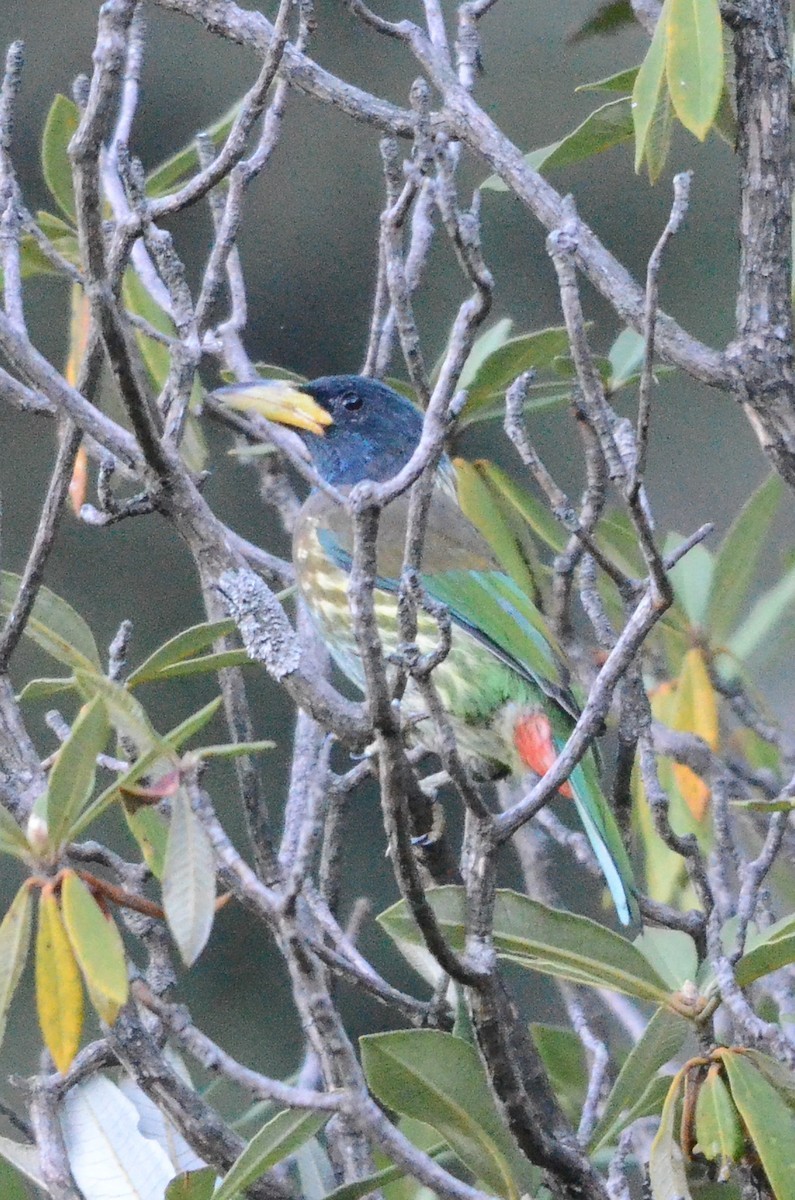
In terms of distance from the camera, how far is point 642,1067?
4.63 ft

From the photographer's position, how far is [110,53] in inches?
47.7

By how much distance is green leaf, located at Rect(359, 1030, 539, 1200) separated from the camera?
4.39 ft

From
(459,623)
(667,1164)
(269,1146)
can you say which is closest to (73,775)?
(269,1146)

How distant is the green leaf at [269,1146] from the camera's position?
4.22 feet

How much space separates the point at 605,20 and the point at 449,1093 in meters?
1.60

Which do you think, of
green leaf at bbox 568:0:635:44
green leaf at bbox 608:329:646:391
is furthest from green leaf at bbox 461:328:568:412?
green leaf at bbox 568:0:635:44

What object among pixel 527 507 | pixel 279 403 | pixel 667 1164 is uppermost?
pixel 279 403

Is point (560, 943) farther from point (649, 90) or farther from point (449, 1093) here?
point (649, 90)

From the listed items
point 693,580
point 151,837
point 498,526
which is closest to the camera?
point 151,837

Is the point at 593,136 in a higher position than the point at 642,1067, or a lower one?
higher

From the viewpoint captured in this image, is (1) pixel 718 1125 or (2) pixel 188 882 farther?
(1) pixel 718 1125

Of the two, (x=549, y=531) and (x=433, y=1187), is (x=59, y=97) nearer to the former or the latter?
(x=549, y=531)

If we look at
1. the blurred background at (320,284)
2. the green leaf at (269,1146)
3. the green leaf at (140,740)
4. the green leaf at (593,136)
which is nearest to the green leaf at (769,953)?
the green leaf at (269,1146)

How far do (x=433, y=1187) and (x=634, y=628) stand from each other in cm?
43
